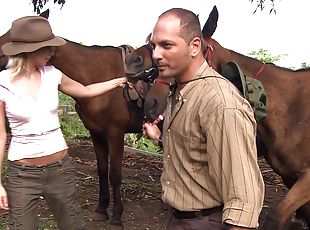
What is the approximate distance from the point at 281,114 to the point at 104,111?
219 centimetres

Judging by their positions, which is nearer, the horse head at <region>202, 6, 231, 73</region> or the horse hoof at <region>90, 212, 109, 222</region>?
the horse head at <region>202, 6, 231, 73</region>

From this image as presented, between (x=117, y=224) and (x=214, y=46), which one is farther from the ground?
(x=214, y=46)

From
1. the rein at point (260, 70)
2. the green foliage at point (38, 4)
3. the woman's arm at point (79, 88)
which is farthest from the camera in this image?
the green foliage at point (38, 4)

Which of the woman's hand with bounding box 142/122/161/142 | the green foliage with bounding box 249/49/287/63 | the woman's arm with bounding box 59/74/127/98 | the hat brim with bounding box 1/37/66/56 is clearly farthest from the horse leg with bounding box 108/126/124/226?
the green foliage with bounding box 249/49/287/63

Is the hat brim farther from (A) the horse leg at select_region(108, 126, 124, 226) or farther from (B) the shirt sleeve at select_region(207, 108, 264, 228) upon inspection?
(A) the horse leg at select_region(108, 126, 124, 226)

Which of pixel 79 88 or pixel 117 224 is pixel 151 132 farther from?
pixel 117 224

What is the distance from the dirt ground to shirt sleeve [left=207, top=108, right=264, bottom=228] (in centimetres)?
356

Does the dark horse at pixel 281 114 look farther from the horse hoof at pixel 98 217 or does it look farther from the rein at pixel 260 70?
the horse hoof at pixel 98 217

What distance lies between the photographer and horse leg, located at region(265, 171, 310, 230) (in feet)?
13.8

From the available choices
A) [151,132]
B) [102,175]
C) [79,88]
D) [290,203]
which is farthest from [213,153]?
[102,175]

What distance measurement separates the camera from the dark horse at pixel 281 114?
450 cm

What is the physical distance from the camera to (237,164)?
7.21 ft

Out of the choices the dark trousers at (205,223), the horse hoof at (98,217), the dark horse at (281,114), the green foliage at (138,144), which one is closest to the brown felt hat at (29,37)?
the dark horse at (281,114)

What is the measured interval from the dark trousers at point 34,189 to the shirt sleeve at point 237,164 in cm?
173
